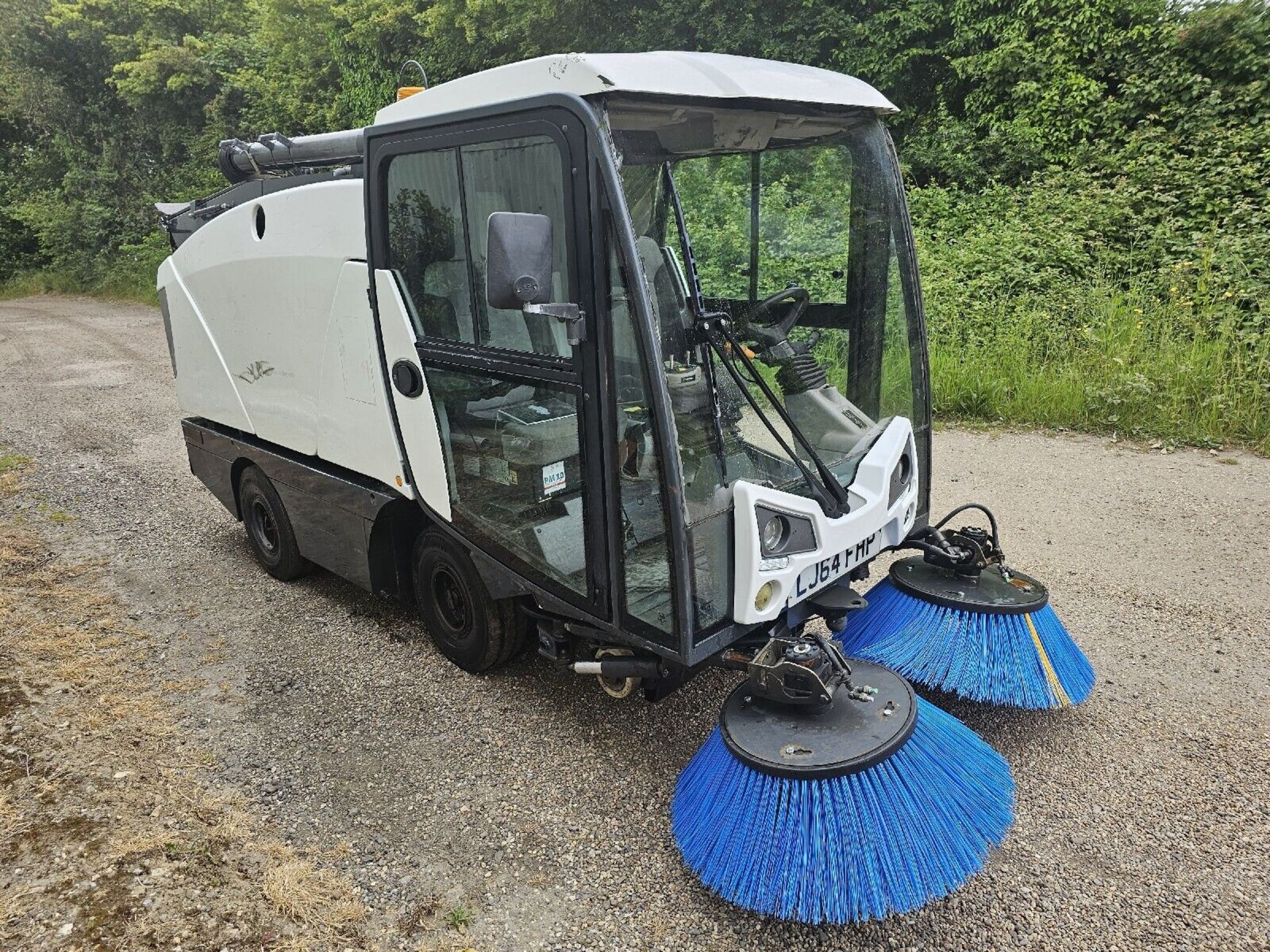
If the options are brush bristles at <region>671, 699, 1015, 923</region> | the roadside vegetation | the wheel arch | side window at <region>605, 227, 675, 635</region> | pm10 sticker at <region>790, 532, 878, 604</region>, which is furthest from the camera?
the roadside vegetation

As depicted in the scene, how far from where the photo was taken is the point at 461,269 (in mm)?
2949

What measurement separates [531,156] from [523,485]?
1045 millimetres

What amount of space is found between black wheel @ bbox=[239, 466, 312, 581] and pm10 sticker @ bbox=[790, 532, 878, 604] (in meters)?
2.86

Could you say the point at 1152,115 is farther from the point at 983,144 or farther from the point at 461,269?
the point at 461,269

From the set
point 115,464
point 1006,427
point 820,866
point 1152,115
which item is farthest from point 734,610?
point 1152,115

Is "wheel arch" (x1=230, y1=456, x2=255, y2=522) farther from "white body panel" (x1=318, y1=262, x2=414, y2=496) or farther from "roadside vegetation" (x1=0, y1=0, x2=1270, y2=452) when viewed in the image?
"roadside vegetation" (x1=0, y1=0, x2=1270, y2=452)

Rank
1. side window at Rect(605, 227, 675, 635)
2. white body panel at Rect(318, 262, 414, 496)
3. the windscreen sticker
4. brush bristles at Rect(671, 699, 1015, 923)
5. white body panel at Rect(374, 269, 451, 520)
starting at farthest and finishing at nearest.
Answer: white body panel at Rect(318, 262, 414, 496)
white body panel at Rect(374, 269, 451, 520)
the windscreen sticker
side window at Rect(605, 227, 675, 635)
brush bristles at Rect(671, 699, 1015, 923)

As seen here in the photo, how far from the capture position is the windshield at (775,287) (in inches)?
103

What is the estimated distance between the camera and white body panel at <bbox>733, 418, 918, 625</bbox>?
252 cm

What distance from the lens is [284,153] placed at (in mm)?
4570

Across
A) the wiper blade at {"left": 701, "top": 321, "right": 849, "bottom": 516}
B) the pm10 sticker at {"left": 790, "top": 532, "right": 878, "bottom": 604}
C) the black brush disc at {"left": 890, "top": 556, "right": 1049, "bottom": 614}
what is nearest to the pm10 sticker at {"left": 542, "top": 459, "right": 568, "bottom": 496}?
the wiper blade at {"left": 701, "top": 321, "right": 849, "bottom": 516}

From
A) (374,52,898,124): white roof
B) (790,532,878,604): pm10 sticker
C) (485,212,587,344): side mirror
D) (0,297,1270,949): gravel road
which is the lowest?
(0,297,1270,949): gravel road

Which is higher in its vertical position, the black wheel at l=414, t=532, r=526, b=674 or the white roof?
the white roof

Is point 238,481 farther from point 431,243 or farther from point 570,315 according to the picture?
point 570,315
